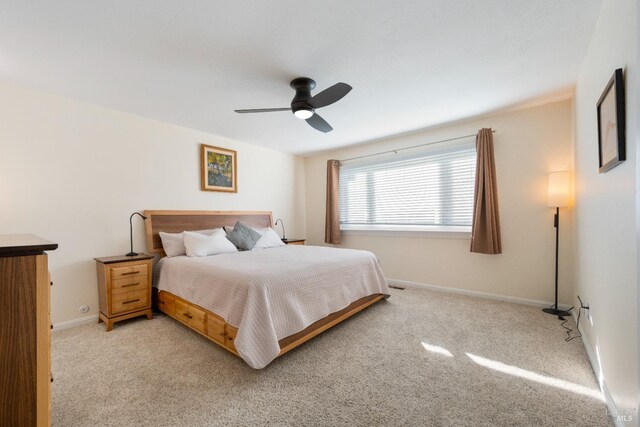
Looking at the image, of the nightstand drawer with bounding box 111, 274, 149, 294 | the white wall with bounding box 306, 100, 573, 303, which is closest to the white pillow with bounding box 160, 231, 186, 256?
the nightstand drawer with bounding box 111, 274, 149, 294

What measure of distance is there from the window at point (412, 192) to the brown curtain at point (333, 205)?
0.17 m

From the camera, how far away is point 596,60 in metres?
1.88

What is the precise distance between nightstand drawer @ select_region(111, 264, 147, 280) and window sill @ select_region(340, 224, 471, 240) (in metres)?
3.21

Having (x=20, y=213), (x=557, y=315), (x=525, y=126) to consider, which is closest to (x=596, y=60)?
(x=525, y=126)

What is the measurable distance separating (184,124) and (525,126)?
437cm

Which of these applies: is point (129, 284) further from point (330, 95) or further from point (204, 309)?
point (330, 95)

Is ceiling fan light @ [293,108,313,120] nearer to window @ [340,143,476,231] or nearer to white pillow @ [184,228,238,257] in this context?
white pillow @ [184,228,238,257]

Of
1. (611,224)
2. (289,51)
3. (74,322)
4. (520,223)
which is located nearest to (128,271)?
(74,322)

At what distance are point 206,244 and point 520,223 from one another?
3.90 m

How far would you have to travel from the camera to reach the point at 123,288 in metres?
2.82

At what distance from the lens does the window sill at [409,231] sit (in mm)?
3787

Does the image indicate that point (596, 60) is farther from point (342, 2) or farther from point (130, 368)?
point (130, 368)

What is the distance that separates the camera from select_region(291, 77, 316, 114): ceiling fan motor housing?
2.42 metres

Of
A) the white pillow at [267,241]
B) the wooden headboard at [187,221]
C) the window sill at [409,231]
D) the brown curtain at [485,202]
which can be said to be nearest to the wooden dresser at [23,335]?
the wooden headboard at [187,221]
